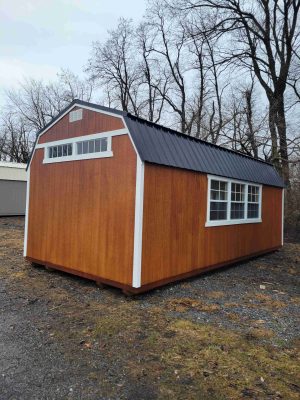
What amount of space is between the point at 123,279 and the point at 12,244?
6.44 m

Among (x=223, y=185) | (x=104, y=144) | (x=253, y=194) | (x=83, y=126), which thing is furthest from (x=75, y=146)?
(x=253, y=194)

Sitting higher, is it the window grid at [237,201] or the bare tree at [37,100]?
the bare tree at [37,100]

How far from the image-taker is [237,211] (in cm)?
816

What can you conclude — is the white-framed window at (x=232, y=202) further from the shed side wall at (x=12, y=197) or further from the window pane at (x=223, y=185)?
the shed side wall at (x=12, y=197)

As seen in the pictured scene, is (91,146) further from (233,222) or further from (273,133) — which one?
(273,133)

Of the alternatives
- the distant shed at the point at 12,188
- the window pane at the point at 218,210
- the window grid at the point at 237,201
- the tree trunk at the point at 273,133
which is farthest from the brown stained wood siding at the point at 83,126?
the distant shed at the point at 12,188

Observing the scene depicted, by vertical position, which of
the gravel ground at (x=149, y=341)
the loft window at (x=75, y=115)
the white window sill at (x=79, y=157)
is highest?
the loft window at (x=75, y=115)

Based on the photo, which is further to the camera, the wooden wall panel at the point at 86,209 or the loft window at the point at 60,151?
the loft window at the point at 60,151

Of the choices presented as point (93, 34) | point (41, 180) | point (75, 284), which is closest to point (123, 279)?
point (75, 284)

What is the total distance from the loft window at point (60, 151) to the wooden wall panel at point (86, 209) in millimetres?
200

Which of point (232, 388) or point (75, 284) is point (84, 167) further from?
point (232, 388)

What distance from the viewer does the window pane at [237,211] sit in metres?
7.92

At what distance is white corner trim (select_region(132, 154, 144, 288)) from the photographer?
5.10 metres

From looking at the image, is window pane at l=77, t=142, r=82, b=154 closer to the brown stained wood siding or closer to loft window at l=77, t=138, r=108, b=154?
loft window at l=77, t=138, r=108, b=154
